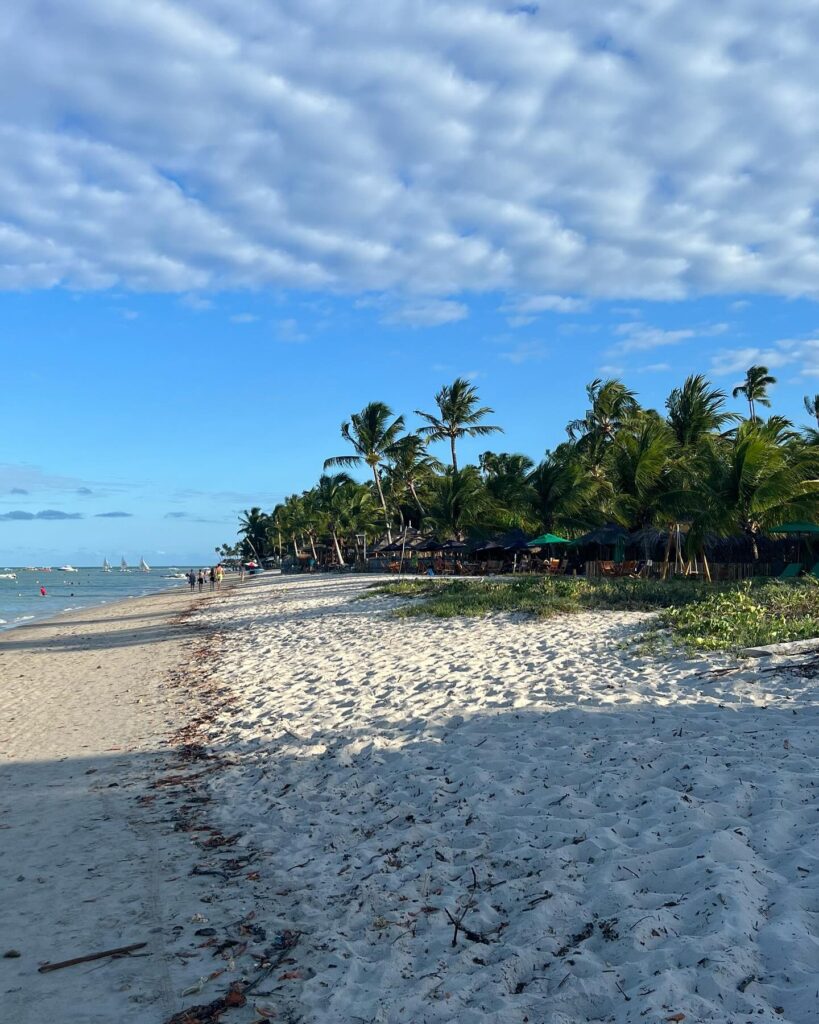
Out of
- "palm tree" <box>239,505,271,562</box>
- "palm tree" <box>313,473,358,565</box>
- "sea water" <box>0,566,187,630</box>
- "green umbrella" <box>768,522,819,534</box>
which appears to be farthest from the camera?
"palm tree" <box>239,505,271,562</box>

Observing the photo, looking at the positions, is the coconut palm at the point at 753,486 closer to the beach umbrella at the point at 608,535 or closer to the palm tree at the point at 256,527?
the beach umbrella at the point at 608,535

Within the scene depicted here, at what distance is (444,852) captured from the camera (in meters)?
4.46

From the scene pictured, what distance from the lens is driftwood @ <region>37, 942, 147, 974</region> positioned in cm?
362

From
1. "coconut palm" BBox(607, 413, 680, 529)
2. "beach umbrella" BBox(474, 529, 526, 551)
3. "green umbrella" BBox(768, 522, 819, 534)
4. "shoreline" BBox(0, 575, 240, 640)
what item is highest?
"coconut palm" BBox(607, 413, 680, 529)

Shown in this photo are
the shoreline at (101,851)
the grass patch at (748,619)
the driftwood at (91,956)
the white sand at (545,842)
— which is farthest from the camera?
the grass patch at (748,619)

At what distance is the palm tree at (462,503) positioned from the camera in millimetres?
38062

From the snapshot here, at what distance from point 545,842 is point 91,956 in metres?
A: 2.54

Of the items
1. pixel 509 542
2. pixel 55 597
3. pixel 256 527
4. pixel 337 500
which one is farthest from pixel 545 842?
pixel 256 527

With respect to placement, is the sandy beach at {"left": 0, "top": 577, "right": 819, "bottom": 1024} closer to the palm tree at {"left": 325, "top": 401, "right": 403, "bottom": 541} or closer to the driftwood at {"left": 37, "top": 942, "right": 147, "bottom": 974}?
the driftwood at {"left": 37, "top": 942, "right": 147, "bottom": 974}

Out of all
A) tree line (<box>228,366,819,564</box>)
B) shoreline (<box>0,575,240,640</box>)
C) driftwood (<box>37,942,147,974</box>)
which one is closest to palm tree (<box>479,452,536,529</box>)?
tree line (<box>228,366,819,564</box>)

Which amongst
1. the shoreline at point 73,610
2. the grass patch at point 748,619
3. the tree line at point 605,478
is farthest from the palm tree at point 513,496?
the grass patch at point 748,619

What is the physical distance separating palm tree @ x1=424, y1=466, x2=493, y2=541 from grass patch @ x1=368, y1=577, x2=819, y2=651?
17098mm

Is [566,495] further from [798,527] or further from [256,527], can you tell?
[256,527]

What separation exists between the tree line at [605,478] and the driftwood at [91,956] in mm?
16888
